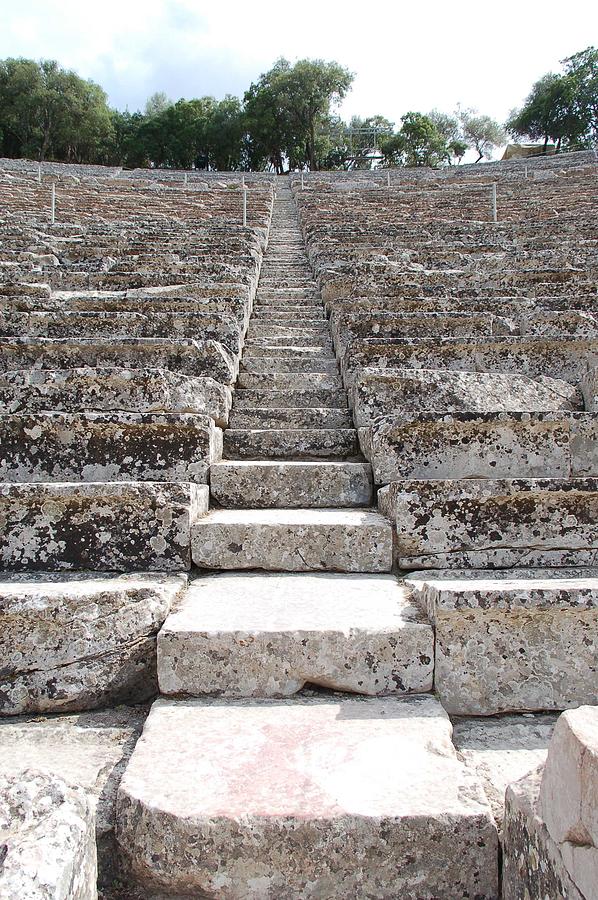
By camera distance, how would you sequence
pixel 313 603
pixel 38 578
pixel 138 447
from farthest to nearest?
pixel 138 447
pixel 38 578
pixel 313 603

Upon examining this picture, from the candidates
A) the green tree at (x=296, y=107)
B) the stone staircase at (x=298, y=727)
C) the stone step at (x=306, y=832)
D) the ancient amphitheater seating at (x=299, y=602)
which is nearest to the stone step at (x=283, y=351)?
the ancient amphitheater seating at (x=299, y=602)

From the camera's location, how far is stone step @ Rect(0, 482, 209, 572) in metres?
2.06

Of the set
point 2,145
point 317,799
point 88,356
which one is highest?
point 2,145

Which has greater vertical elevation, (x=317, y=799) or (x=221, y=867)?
(x=317, y=799)

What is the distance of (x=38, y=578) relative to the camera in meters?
1.99

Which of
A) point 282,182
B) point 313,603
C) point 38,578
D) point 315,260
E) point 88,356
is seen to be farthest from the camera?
Result: point 282,182

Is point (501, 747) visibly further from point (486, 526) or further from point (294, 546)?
point (294, 546)

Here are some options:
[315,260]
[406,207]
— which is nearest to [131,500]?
[315,260]

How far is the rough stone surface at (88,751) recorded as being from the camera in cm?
124

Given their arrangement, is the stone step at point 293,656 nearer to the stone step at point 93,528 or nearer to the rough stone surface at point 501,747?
the rough stone surface at point 501,747

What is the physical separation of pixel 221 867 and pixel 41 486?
136 cm

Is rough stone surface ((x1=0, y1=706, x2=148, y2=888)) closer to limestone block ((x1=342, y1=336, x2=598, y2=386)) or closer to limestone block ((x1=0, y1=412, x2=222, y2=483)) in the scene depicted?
limestone block ((x1=0, y1=412, x2=222, y2=483))

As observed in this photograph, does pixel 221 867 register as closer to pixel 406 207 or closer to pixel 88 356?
pixel 88 356

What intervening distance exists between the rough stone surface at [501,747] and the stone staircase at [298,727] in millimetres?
79
